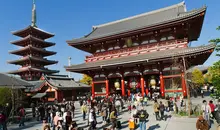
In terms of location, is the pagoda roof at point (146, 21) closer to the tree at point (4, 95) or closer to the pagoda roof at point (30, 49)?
the tree at point (4, 95)

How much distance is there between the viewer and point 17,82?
29.5m

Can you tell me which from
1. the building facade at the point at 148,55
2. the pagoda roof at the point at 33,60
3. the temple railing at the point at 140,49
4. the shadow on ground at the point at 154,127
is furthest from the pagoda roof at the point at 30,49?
the shadow on ground at the point at 154,127

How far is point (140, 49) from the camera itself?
92.3ft

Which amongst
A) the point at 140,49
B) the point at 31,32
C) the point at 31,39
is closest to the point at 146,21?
the point at 140,49

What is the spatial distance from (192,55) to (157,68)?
5.35 meters

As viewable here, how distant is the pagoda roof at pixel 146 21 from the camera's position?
24.2m

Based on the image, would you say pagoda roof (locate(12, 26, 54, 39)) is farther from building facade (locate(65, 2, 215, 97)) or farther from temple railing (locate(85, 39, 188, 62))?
temple railing (locate(85, 39, 188, 62))

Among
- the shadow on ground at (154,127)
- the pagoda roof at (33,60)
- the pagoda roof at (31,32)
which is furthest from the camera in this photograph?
the pagoda roof at (31,32)

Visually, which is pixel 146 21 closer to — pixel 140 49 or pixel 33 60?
pixel 140 49

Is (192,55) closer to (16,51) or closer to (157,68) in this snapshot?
(157,68)

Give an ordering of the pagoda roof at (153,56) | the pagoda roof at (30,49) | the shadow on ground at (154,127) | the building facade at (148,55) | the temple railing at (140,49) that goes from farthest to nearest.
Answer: the pagoda roof at (30,49) < the temple railing at (140,49) < the building facade at (148,55) < the pagoda roof at (153,56) < the shadow on ground at (154,127)

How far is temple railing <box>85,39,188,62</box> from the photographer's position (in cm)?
2512

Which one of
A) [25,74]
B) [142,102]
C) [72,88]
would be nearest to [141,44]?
[142,102]

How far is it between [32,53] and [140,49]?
35961 mm
